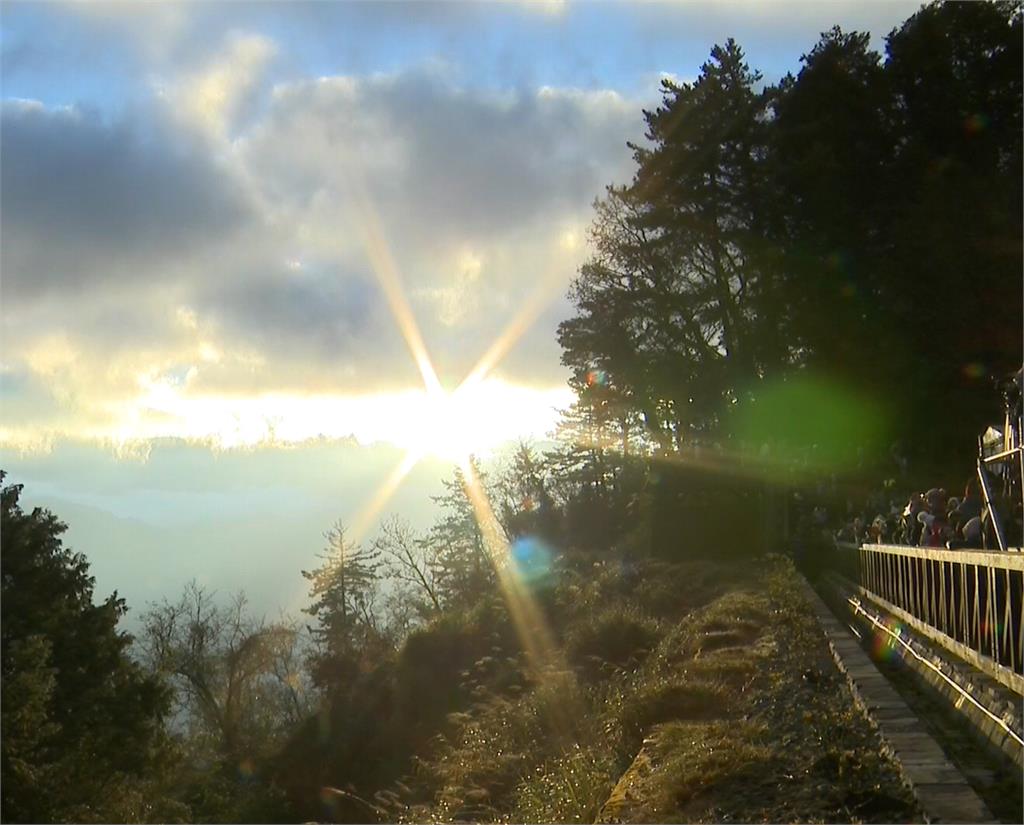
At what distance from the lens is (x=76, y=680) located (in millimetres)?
29109

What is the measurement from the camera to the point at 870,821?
6.16 m

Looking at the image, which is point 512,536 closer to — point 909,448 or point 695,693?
point 909,448

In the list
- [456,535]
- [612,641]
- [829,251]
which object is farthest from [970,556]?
[456,535]

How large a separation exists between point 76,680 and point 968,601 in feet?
84.7

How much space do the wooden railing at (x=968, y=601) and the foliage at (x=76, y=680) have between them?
18185 millimetres

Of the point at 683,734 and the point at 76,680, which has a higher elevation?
the point at 683,734

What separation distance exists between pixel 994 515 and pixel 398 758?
21.6 meters

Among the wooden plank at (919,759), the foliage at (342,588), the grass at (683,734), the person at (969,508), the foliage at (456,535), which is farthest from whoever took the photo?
the foliage at (342,588)

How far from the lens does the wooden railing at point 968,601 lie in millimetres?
8609

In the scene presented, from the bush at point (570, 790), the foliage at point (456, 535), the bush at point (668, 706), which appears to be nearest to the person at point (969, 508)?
the bush at point (668, 706)

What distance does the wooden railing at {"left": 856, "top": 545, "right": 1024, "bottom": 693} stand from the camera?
8609 millimetres

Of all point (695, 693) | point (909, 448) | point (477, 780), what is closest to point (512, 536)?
point (909, 448)

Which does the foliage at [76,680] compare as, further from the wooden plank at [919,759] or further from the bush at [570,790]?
the wooden plank at [919,759]

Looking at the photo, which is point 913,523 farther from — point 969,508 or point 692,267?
point 692,267
